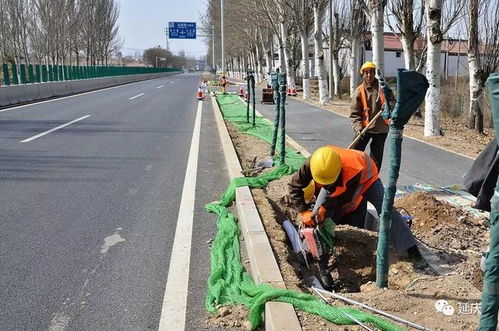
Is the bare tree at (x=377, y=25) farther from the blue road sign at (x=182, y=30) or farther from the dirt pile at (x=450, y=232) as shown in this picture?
the blue road sign at (x=182, y=30)

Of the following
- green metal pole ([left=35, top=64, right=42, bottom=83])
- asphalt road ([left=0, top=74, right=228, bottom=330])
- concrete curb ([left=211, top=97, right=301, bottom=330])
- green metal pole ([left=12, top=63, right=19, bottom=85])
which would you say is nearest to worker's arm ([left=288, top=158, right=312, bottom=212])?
concrete curb ([left=211, top=97, right=301, bottom=330])

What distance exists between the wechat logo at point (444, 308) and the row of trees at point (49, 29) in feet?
116

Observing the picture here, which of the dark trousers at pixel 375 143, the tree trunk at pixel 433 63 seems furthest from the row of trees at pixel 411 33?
the dark trousers at pixel 375 143

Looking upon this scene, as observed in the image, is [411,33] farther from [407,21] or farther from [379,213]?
[379,213]

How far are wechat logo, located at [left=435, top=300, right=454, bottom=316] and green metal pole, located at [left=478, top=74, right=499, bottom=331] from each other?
0.79 meters

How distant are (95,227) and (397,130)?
124 inches

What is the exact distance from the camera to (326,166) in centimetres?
394

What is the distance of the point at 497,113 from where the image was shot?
2.03 m

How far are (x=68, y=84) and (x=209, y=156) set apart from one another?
19.0 meters

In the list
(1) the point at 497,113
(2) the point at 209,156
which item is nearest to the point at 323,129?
(2) the point at 209,156

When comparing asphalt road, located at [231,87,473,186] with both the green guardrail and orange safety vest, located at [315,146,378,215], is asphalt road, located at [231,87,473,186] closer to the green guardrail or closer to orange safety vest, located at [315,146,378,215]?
orange safety vest, located at [315,146,378,215]

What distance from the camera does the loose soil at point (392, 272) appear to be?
298 cm

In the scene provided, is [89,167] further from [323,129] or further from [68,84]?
[68,84]

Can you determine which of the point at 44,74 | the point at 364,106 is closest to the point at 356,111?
the point at 364,106
